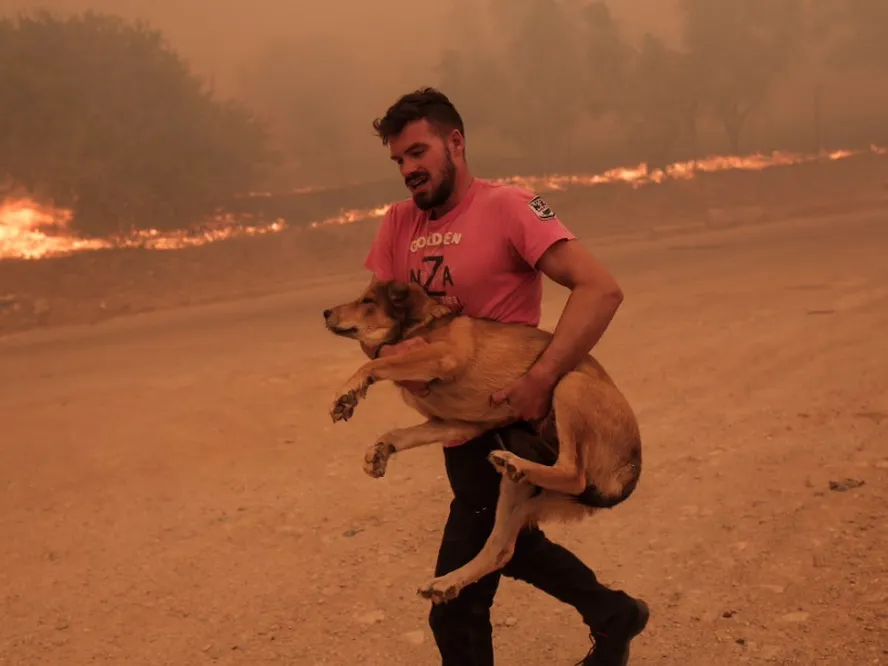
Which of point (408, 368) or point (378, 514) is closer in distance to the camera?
point (408, 368)

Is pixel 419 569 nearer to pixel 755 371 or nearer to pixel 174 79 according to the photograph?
pixel 755 371

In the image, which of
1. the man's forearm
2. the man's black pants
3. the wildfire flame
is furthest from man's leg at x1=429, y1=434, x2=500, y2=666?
the wildfire flame

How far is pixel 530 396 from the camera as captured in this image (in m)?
2.43

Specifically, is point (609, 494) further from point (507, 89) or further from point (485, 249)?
point (507, 89)

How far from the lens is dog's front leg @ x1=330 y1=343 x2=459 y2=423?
2.46 metres

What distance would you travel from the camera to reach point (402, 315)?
8.78 feet

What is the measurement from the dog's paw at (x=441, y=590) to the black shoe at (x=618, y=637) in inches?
27.9

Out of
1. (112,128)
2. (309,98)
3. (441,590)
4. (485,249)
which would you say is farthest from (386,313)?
(309,98)

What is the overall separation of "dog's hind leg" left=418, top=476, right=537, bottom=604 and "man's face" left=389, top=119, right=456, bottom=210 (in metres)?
0.86

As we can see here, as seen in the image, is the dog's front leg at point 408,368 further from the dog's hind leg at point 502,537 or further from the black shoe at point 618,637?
the black shoe at point 618,637

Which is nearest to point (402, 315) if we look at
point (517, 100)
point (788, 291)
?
point (788, 291)

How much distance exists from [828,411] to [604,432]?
4.42 m

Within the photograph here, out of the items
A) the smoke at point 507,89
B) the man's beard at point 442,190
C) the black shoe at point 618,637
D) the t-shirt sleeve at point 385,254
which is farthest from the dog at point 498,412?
→ the smoke at point 507,89

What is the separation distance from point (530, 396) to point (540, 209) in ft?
1.74
